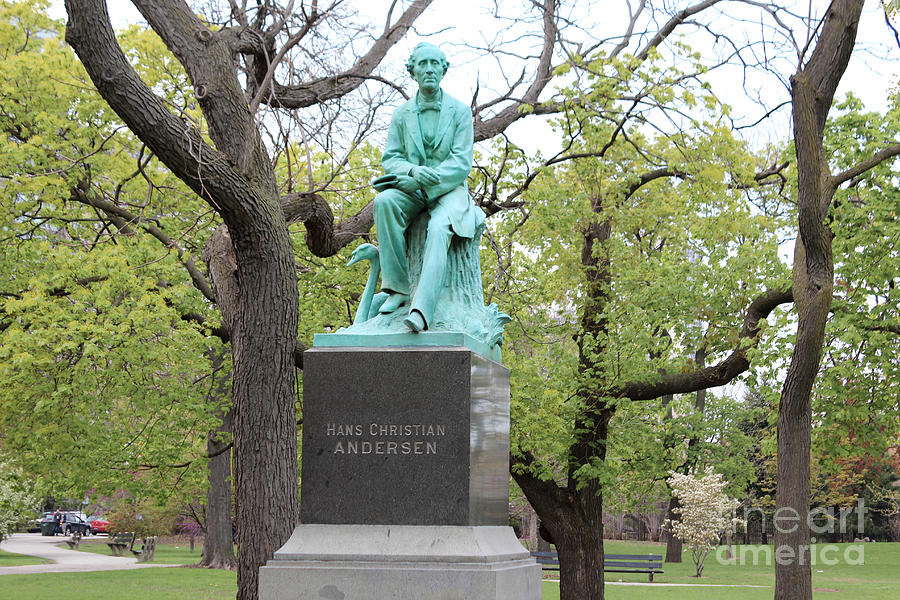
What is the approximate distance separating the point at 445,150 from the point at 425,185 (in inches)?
20.2

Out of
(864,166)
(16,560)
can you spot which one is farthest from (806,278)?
(16,560)

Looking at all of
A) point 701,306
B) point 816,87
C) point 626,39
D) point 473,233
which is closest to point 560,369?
point 701,306

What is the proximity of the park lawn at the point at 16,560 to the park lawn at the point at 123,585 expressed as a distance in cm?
581

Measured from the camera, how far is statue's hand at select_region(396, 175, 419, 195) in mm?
7156

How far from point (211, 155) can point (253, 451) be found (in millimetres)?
3211

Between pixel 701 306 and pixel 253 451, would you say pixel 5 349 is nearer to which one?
pixel 253 451

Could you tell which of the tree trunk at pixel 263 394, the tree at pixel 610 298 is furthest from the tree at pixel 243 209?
the tree at pixel 610 298

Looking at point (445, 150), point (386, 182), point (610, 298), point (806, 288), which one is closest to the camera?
point (386, 182)

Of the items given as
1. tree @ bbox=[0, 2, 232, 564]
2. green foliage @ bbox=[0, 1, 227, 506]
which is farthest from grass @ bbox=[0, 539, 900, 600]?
green foliage @ bbox=[0, 1, 227, 506]

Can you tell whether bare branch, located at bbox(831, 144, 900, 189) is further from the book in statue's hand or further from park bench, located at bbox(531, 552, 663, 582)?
park bench, located at bbox(531, 552, 663, 582)

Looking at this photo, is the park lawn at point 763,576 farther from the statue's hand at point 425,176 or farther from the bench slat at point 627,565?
the statue's hand at point 425,176

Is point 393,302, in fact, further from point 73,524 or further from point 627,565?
point 73,524

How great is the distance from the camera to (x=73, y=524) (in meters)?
61.6

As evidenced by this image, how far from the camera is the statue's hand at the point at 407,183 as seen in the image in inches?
282
